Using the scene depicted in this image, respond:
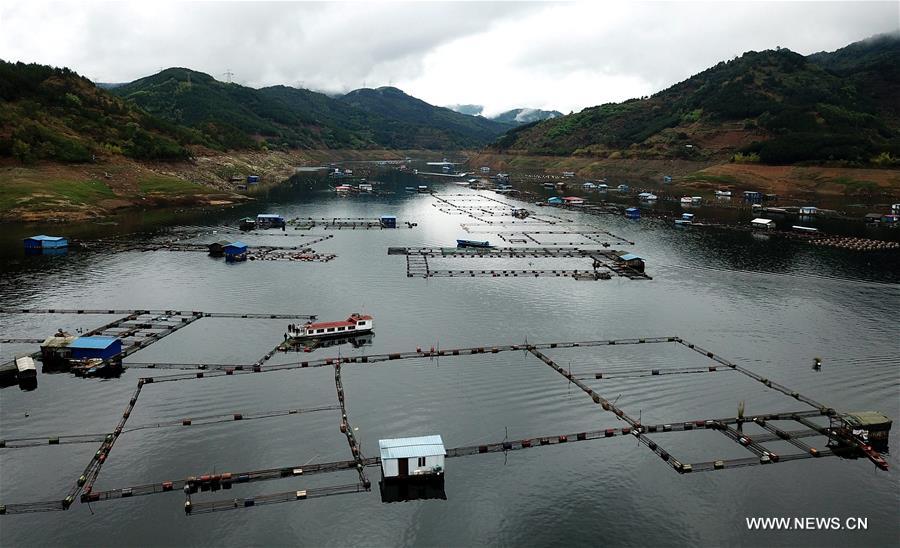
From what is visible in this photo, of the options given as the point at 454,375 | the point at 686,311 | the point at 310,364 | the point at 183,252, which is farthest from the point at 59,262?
the point at 686,311

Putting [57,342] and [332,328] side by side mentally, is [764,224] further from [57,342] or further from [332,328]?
[57,342]

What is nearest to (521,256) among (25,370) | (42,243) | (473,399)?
(473,399)

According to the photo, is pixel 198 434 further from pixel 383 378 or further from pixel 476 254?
pixel 476 254

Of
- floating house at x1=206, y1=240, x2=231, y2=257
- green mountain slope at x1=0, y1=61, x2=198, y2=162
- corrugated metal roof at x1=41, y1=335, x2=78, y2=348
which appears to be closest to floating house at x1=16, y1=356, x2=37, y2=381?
corrugated metal roof at x1=41, y1=335, x2=78, y2=348

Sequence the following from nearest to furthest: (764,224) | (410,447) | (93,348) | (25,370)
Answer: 1. (410,447)
2. (25,370)
3. (93,348)
4. (764,224)

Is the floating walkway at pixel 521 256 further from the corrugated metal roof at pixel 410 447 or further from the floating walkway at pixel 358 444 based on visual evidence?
the corrugated metal roof at pixel 410 447
